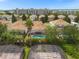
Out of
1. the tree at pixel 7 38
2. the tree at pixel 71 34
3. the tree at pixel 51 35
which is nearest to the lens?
the tree at pixel 7 38

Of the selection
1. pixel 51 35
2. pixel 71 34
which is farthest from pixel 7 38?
pixel 71 34

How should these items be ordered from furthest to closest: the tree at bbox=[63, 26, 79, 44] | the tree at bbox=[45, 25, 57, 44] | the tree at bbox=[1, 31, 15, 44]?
the tree at bbox=[45, 25, 57, 44]
the tree at bbox=[63, 26, 79, 44]
the tree at bbox=[1, 31, 15, 44]

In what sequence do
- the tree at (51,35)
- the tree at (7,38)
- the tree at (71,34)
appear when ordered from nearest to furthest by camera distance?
1. the tree at (7,38)
2. the tree at (71,34)
3. the tree at (51,35)

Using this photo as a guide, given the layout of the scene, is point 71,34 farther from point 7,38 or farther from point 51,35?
point 7,38

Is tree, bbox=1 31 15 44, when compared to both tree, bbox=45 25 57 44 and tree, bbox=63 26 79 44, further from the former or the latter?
tree, bbox=63 26 79 44

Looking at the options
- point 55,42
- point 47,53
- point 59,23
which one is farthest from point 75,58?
point 59,23

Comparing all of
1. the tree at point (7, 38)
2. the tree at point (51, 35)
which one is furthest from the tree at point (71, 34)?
the tree at point (7, 38)

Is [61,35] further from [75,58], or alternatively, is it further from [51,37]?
[75,58]

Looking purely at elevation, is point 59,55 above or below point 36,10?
above

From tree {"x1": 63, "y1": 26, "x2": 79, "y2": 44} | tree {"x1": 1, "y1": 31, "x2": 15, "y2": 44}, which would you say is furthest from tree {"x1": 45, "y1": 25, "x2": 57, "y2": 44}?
tree {"x1": 1, "y1": 31, "x2": 15, "y2": 44}

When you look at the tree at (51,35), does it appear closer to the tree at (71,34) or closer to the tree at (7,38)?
the tree at (71,34)

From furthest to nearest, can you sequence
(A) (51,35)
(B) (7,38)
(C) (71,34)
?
1. (A) (51,35)
2. (C) (71,34)
3. (B) (7,38)
